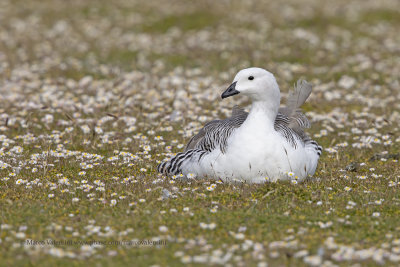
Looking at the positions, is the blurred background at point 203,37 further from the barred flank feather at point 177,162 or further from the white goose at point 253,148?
the white goose at point 253,148

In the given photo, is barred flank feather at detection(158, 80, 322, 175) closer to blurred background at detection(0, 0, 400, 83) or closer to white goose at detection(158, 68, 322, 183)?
white goose at detection(158, 68, 322, 183)

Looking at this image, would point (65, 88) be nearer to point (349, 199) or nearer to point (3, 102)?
point (3, 102)

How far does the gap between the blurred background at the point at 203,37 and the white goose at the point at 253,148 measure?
960 cm

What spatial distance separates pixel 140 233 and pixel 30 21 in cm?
2165

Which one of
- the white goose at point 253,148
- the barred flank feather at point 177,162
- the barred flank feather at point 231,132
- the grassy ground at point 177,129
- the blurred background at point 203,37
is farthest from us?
the blurred background at point 203,37

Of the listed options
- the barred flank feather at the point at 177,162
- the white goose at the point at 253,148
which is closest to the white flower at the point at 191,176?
the white goose at the point at 253,148

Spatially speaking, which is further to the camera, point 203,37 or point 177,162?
point 203,37

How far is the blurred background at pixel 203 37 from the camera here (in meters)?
21.4

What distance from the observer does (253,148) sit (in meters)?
9.59

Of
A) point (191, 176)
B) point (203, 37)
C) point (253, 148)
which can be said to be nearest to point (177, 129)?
point (191, 176)

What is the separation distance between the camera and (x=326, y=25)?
89.0 ft

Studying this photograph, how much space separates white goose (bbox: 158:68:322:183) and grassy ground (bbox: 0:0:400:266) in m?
0.28

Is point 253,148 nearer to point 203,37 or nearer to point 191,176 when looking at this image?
point 191,176

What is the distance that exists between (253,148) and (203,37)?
16130 mm
